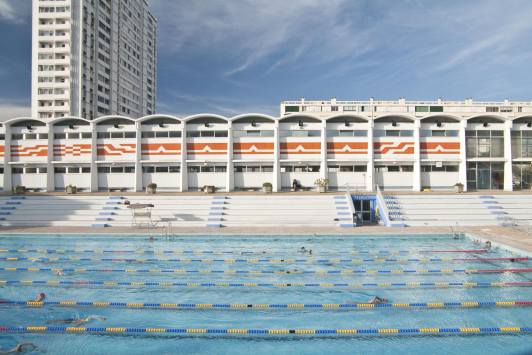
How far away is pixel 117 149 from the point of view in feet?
99.4

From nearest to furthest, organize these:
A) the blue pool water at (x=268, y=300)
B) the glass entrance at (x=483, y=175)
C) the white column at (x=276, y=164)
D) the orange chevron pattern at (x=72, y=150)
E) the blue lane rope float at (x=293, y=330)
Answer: the blue pool water at (x=268, y=300)
the blue lane rope float at (x=293, y=330)
the white column at (x=276, y=164)
the glass entrance at (x=483, y=175)
the orange chevron pattern at (x=72, y=150)

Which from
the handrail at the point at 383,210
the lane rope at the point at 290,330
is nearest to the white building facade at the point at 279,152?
the handrail at the point at 383,210

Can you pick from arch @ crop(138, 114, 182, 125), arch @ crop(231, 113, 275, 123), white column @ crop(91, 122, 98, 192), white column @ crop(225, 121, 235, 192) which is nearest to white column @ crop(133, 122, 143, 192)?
arch @ crop(138, 114, 182, 125)

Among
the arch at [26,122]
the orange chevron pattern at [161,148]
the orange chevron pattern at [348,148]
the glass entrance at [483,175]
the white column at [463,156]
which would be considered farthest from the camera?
the arch at [26,122]

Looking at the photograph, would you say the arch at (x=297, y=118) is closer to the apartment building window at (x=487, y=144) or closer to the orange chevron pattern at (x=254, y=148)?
the orange chevron pattern at (x=254, y=148)

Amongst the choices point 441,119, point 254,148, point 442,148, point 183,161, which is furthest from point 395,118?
point 183,161

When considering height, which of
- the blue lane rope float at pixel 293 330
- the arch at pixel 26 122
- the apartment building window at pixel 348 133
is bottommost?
the blue lane rope float at pixel 293 330

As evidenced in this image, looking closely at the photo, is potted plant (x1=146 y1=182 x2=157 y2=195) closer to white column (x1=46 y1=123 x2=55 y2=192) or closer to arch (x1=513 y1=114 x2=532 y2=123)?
white column (x1=46 y1=123 x2=55 y2=192)

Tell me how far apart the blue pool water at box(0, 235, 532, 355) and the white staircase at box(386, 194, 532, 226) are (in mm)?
4862

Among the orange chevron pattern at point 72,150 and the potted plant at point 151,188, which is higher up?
the orange chevron pattern at point 72,150

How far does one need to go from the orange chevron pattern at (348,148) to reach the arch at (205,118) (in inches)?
451

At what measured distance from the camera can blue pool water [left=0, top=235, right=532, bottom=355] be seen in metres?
7.70

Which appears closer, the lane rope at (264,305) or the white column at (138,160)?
the lane rope at (264,305)

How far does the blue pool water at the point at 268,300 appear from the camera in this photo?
770 cm
